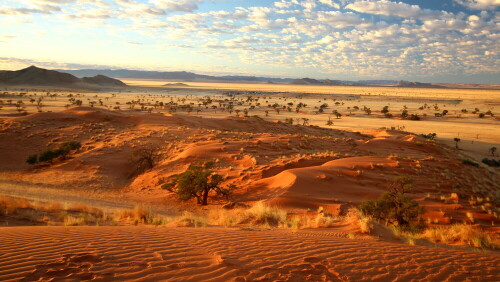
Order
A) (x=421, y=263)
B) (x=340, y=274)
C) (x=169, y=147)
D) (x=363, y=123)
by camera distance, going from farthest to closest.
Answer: (x=363, y=123) → (x=169, y=147) → (x=421, y=263) → (x=340, y=274)

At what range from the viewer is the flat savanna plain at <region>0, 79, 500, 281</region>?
15.1 ft

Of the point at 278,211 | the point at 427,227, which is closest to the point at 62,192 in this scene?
the point at 278,211

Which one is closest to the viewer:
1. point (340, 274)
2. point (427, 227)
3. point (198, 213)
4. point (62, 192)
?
point (340, 274)

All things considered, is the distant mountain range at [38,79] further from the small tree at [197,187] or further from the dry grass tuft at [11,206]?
the dry grass tuft at [11,206]

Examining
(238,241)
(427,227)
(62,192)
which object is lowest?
(62,192)

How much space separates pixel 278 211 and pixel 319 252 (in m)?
4.06

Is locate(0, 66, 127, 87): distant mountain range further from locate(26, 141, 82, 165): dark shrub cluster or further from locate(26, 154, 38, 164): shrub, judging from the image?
locate(26, 154, 38, 164): shrub

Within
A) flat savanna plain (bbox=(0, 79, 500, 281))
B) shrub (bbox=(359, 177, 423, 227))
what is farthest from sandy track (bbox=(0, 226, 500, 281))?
shrub (bbox=(359, 177, 423, 227))

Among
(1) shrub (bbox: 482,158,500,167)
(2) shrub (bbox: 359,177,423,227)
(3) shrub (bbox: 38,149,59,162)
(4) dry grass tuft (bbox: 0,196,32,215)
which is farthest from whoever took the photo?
(1) shrub (bbox: 482,158,500,167)

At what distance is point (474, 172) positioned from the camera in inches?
628

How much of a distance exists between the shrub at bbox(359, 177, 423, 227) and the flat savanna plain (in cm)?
55

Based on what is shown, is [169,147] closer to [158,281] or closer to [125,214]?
[125,214]

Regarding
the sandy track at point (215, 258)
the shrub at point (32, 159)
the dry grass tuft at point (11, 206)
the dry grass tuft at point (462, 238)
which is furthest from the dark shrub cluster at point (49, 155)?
the dry grass tuft at point (462, 238)

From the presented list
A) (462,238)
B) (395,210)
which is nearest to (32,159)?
(395,210)
